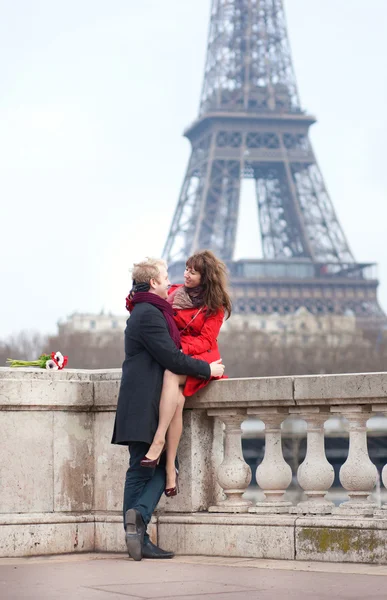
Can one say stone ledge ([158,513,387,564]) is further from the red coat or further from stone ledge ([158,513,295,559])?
the red coat

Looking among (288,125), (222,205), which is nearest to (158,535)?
(222,205)

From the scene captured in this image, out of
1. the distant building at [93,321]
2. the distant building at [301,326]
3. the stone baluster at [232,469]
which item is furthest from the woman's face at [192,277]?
the distant building at [93,321]

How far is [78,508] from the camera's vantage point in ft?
28.4

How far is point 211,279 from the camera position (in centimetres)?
805

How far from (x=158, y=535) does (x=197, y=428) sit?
2.62 ft

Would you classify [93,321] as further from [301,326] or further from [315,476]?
[315,476]

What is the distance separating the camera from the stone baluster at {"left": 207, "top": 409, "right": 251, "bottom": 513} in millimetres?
8047

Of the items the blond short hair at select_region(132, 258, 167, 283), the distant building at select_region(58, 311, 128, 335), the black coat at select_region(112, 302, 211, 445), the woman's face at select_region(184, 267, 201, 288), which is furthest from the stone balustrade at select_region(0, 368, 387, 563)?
the distant building at select_region(58, 311, 128, 335)

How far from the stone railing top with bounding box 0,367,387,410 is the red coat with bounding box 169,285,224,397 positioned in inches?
7.7

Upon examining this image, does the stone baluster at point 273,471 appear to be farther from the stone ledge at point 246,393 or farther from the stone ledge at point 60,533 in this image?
the stone ledge at point 60,533

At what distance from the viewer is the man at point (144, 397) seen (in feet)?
25.4

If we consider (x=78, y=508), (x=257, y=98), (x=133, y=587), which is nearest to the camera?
(x=133, y=587)

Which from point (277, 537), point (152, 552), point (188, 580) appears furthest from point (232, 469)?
point (188, 580)

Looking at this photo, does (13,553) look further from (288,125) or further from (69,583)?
(288,125)
